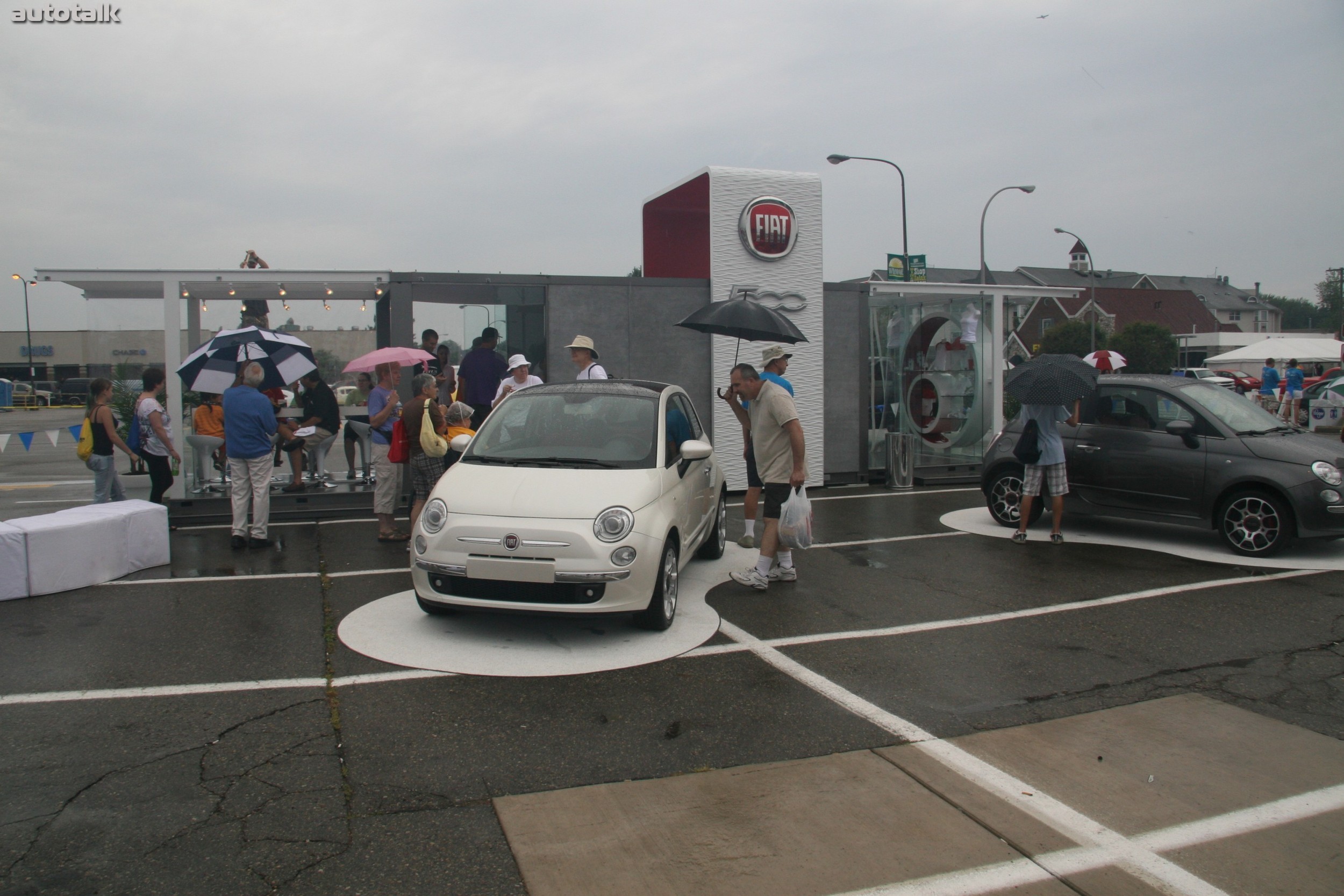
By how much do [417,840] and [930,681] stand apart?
302cm

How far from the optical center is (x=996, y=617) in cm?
645

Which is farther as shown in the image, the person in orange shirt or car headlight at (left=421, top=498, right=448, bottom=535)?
the person in orange shirt

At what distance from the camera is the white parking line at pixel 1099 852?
306cm

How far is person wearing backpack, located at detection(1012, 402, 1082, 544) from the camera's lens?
29.1 feet

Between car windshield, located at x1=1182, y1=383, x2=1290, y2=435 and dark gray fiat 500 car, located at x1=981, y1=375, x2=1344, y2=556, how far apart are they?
1 centimetres

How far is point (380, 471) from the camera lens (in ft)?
30.6

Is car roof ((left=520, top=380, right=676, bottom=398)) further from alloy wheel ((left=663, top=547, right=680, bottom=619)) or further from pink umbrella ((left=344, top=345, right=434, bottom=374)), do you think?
pink umbrella ((left=344, top=345, right=434, bottom=374))

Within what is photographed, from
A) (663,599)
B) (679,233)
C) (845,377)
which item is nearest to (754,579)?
(663,599)

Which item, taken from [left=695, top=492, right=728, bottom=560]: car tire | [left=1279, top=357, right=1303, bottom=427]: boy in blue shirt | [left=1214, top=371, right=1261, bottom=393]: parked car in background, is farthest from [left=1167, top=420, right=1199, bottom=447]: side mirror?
[left=1214, top=371, right=1261, bottom=393]: parked car in background

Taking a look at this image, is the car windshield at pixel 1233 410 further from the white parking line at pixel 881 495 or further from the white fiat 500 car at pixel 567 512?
the white fiat 500 car at pixel 567 512

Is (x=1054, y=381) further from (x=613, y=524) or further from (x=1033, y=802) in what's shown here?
(x=1033, y=802)

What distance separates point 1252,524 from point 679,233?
8842mm

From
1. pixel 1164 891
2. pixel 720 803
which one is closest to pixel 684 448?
pixel 720 803

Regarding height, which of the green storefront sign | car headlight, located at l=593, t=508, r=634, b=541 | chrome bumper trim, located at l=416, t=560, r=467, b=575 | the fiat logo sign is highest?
the green storefront sign
